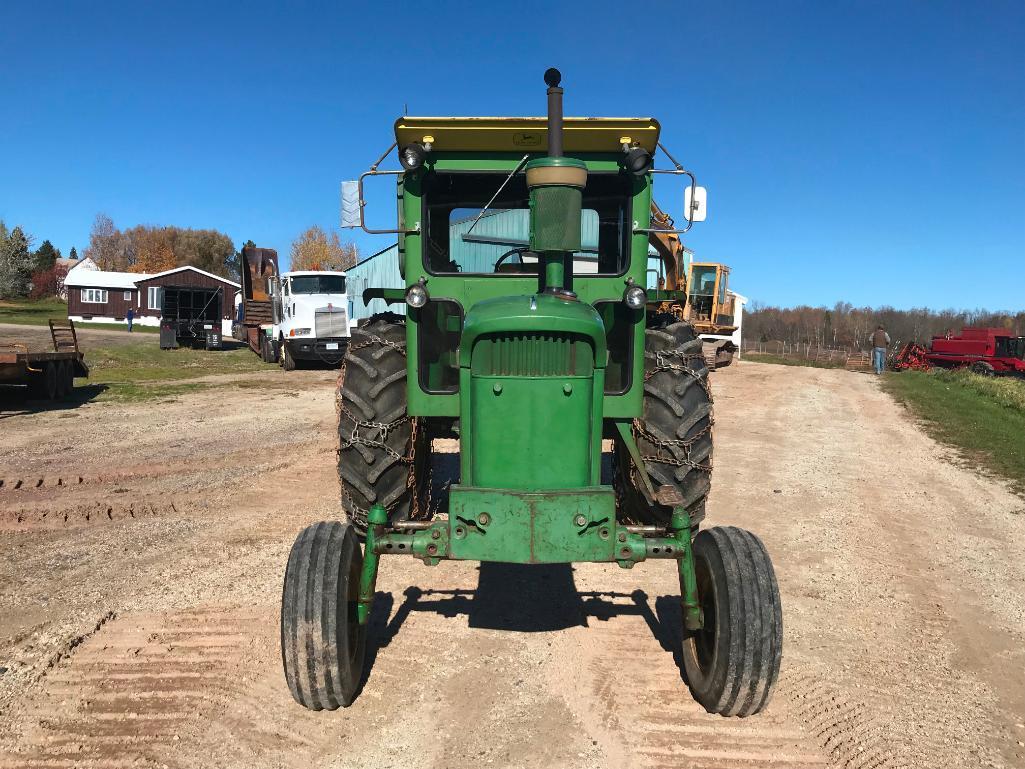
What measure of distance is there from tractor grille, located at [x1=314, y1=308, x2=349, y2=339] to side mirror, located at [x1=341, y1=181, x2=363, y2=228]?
1477 cm

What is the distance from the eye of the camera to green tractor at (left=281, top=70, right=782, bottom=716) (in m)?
2.80

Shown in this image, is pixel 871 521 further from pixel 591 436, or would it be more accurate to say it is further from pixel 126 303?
pixel 126 303

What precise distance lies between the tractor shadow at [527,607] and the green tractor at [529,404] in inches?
19.0

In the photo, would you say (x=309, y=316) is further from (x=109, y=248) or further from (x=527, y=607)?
(x=109, y=248)

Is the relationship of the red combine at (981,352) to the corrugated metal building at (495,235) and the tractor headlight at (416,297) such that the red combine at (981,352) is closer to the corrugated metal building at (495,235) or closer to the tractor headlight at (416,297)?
the corrugated metal building at (495,235)

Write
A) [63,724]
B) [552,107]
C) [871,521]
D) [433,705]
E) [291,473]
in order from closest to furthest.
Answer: [63,724], [433,705], [552,107], [871,521], [291,473]

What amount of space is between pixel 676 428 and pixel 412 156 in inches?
83.0

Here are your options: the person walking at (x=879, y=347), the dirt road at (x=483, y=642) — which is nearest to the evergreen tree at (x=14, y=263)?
the dirt road at (x=483, y=642)

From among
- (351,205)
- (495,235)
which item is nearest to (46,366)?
(351,205)

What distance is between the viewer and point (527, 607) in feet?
13.0

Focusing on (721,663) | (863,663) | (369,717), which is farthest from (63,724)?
(863,663)

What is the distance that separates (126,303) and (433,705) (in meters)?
51.7

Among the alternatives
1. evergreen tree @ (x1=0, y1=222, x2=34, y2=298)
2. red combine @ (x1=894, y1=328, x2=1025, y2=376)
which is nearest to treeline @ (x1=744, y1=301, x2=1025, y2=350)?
red combine @ (x1=894, y1=328, x2=1025, y2=376)

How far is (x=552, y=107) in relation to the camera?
319 centimetres
